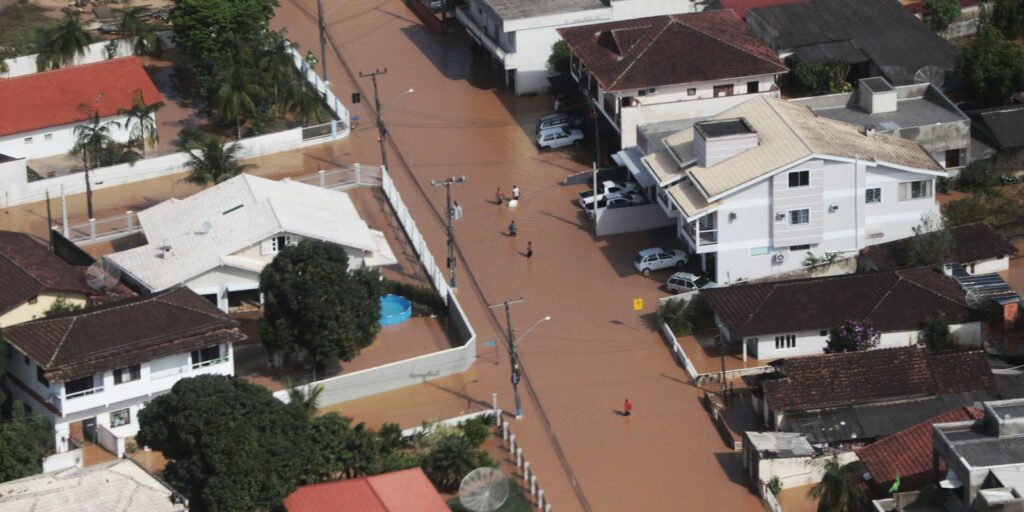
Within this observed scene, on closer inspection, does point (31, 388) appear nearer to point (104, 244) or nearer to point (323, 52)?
point (104, 244)

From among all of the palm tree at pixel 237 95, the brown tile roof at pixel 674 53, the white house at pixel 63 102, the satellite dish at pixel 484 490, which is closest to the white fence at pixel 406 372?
the satellite dish at pixel 484 490

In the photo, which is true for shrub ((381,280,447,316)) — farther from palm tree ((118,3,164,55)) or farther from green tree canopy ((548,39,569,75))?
palm tree ((118,3,164,55))

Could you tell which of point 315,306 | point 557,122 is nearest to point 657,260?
point 557,122

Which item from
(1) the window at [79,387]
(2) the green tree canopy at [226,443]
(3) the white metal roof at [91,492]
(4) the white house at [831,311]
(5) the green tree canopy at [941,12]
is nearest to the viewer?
(3) the white metal roof at [91,492]

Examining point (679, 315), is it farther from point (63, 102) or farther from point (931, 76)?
point (63, 102)

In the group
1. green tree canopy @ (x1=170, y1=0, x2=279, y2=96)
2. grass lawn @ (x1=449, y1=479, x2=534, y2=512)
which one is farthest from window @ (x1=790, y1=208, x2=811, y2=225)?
green tree canopy @ (x1=170, y1=0, x2=279, y2=96)

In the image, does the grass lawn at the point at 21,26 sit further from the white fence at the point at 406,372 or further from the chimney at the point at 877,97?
the chimney at the point at 877,97
